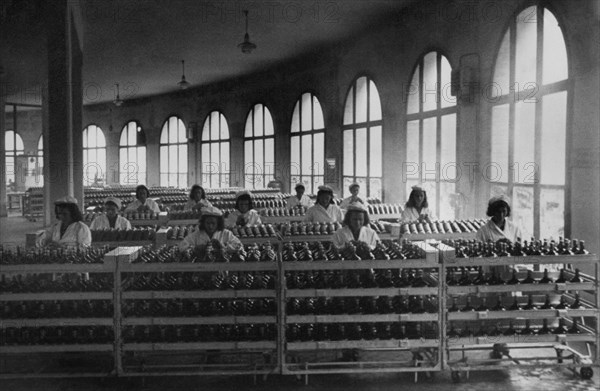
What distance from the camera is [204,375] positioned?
512 centimetres

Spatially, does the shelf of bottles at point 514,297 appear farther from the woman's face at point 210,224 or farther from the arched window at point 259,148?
the arched window at point 259,148

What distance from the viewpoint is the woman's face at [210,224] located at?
6.54 meters

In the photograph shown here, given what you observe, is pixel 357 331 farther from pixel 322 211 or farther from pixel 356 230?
pixel 322 211

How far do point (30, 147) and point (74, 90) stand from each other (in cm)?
2076

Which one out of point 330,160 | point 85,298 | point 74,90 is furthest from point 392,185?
point 85,298

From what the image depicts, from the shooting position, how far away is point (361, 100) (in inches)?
580

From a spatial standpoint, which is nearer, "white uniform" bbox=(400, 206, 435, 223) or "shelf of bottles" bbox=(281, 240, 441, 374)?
"shelf of bottles" bbox=(281, 240, 441, 374)

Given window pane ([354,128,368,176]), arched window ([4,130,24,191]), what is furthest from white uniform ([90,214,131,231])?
arched window ([4,130,24,191])

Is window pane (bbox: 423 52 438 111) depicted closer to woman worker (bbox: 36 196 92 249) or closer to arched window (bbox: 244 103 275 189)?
woman worker (bbox: 36 196 92 249)

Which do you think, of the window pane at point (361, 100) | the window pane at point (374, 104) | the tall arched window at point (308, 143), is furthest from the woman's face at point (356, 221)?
the tall arched window at point (308, 143)

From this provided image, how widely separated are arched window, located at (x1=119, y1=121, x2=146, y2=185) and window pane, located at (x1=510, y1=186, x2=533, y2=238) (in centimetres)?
2185

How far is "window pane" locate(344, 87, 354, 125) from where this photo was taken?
1505cm

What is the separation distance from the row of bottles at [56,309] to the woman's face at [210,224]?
5.66ft

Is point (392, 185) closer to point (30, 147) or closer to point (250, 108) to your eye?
point (250, 108)
